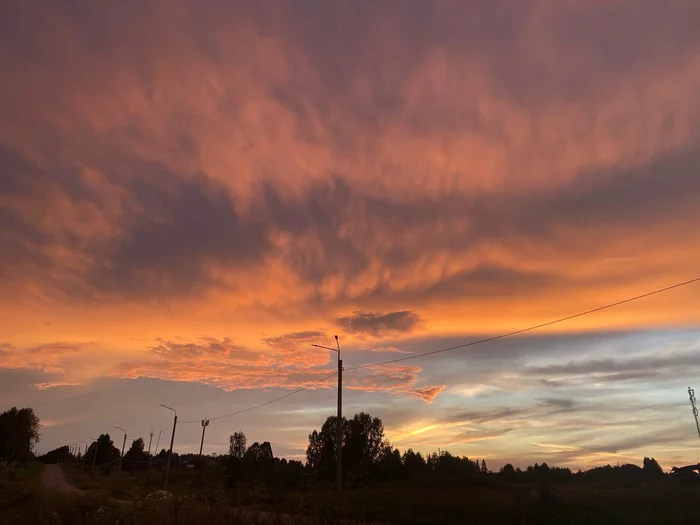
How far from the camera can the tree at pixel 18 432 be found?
113438mm

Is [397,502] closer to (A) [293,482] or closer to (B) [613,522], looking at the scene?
(B) [613,522]

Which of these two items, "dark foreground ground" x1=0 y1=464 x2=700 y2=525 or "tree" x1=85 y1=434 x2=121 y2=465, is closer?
"dark foreground ground" x1=0 y1=464 x2=700 y2=525

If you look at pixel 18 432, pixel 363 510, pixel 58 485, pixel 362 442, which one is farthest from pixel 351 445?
pixel 18 432

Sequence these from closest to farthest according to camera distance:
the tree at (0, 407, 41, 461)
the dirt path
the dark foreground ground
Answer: the dark foreground ground → the dirt path → the tree at (0, 407, 41, 461)

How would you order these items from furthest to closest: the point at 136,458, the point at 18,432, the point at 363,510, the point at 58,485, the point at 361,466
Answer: the point at 136,458 < the point at 18,432 < the point at 361,466 < the point at 58,485 < the point at 363,510

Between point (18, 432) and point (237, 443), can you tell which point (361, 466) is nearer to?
point (237, 443)

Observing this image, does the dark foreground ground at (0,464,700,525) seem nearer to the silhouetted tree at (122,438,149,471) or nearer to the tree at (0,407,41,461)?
the tree at (0,407,41,461)

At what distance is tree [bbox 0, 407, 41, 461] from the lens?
113438mm

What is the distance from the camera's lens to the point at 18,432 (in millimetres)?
116438

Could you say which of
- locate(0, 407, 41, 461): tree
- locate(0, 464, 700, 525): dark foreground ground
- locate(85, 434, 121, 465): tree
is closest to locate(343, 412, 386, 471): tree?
locate(0, 464, 700, 525): dark foreground ground

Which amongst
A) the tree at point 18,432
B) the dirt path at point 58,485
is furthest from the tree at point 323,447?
the tree at point 18,432

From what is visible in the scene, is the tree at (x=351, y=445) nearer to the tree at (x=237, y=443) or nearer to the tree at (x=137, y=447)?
the tree at (x=237, y=443)

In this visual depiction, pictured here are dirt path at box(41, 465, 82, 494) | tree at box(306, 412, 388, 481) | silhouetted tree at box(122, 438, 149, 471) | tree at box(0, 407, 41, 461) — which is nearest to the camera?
dirt path at box(41, 465, 82, 494)

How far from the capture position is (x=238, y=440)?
94.7 metres
